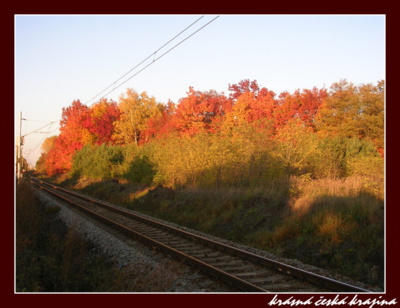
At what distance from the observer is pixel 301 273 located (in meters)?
7.79

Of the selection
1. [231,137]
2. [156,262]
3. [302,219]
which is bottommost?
[156,262]

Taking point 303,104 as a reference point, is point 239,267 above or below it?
below

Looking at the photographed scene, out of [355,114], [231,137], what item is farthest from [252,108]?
[231,137]

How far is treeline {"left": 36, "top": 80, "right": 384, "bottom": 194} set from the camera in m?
18.3

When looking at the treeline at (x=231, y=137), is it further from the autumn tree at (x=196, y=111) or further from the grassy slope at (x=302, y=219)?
the grassy slope at (x=302, y=219)

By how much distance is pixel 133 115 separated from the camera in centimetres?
5075

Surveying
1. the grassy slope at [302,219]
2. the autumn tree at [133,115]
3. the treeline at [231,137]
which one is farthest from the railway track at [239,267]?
the autumn tree at [133,115]

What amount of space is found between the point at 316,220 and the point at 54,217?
12658 millimetres

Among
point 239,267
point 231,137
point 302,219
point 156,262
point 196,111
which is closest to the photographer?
point 239,267

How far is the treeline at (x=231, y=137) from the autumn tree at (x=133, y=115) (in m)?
0.14

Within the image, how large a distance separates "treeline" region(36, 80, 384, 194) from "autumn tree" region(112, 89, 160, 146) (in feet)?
0.47

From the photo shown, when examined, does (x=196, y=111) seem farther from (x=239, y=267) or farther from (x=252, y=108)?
(x=239, y=267)

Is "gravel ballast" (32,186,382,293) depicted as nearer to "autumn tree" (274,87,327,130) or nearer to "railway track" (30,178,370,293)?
"railway track" (30,178,370,293)

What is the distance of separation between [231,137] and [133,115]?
3218 cm
